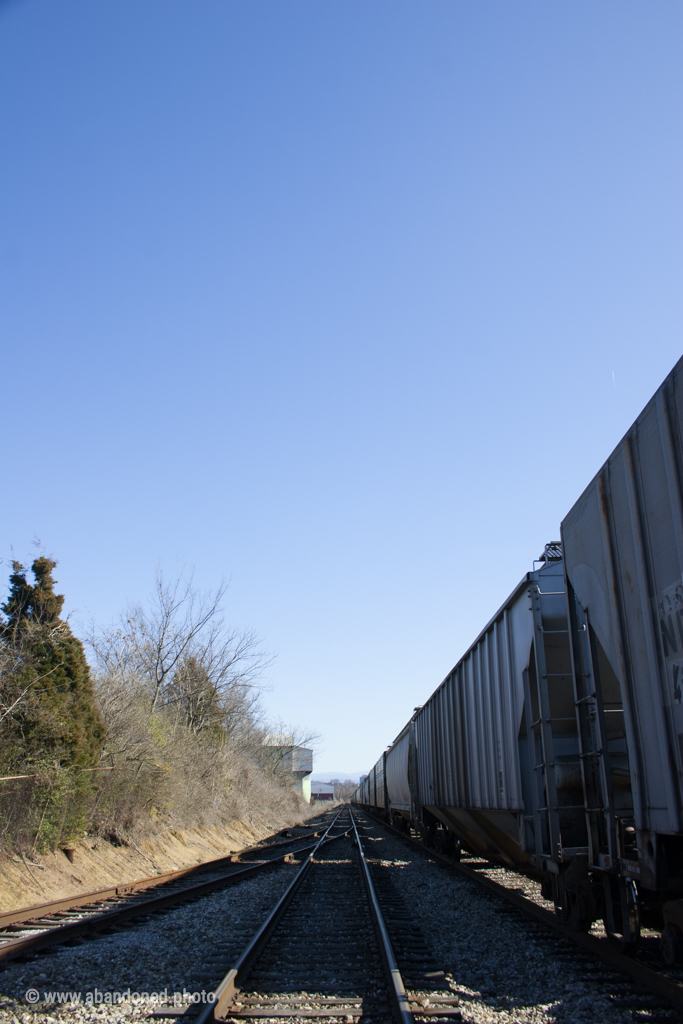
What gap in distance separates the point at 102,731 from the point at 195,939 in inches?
313

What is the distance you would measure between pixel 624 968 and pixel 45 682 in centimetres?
1039

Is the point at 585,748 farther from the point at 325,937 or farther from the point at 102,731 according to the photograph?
the point at 102,731

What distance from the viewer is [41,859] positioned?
11586 mm

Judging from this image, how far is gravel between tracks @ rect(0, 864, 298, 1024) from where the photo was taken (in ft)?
16.4

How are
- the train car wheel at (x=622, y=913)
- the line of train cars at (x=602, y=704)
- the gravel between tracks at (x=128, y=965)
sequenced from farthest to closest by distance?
1. the train car wheel at (x=622, y=913)
2. the gravel between tracks at (x=128, y=965)
3. the line of train cars at (x=602, y=704)

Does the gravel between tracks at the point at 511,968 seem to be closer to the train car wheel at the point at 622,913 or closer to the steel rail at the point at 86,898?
the train car wheel at the point at 622,913

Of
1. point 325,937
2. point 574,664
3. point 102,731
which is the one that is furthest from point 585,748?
point 102,731

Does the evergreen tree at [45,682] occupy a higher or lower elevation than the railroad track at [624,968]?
higher

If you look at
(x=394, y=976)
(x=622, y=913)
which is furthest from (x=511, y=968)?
(x=394, y=976)

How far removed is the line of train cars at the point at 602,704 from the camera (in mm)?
4418

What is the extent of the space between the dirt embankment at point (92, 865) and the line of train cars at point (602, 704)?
22.3ft

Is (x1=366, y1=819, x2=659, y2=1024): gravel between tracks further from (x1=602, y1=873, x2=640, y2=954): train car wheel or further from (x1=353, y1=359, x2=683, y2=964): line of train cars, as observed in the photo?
(x1=353, y1=359, x2=683, y2=964): line of train cars

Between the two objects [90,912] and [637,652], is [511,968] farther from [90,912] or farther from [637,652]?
[90,912]

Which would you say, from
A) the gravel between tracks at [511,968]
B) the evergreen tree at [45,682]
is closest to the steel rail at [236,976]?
the gravel between tracks at [511,968]
